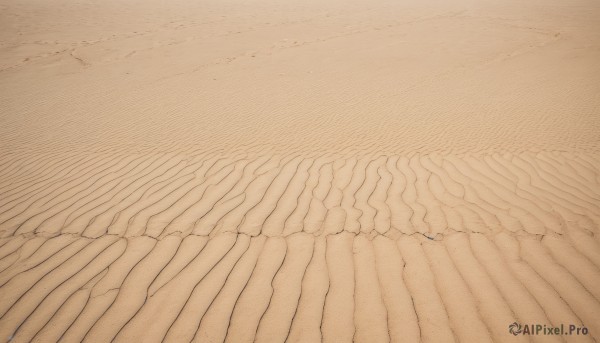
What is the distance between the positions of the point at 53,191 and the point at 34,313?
2.50 m

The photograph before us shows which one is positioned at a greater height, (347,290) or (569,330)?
(347,290)

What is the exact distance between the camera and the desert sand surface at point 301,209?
7.59 ft

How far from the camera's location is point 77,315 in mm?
2357

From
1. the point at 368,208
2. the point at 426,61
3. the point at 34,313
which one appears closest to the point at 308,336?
the point at 368,208

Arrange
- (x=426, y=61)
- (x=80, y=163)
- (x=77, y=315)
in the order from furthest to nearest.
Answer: (x=426, y=61), (x=80, y=163), (x=77, y=315)

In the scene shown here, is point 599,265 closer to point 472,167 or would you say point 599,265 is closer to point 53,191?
point 472,167

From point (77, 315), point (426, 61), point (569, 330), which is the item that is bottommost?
point (426, 61)

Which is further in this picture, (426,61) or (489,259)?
(426,61)

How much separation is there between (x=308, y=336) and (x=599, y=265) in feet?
8.36

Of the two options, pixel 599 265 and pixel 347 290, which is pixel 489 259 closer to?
pixel 599 265

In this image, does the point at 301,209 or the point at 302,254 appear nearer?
the point at 302,254

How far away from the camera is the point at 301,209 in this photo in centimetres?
359

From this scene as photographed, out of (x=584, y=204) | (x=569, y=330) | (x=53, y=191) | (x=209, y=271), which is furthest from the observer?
(x=53, y=191)

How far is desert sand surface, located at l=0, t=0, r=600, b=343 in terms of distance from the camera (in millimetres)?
2312
